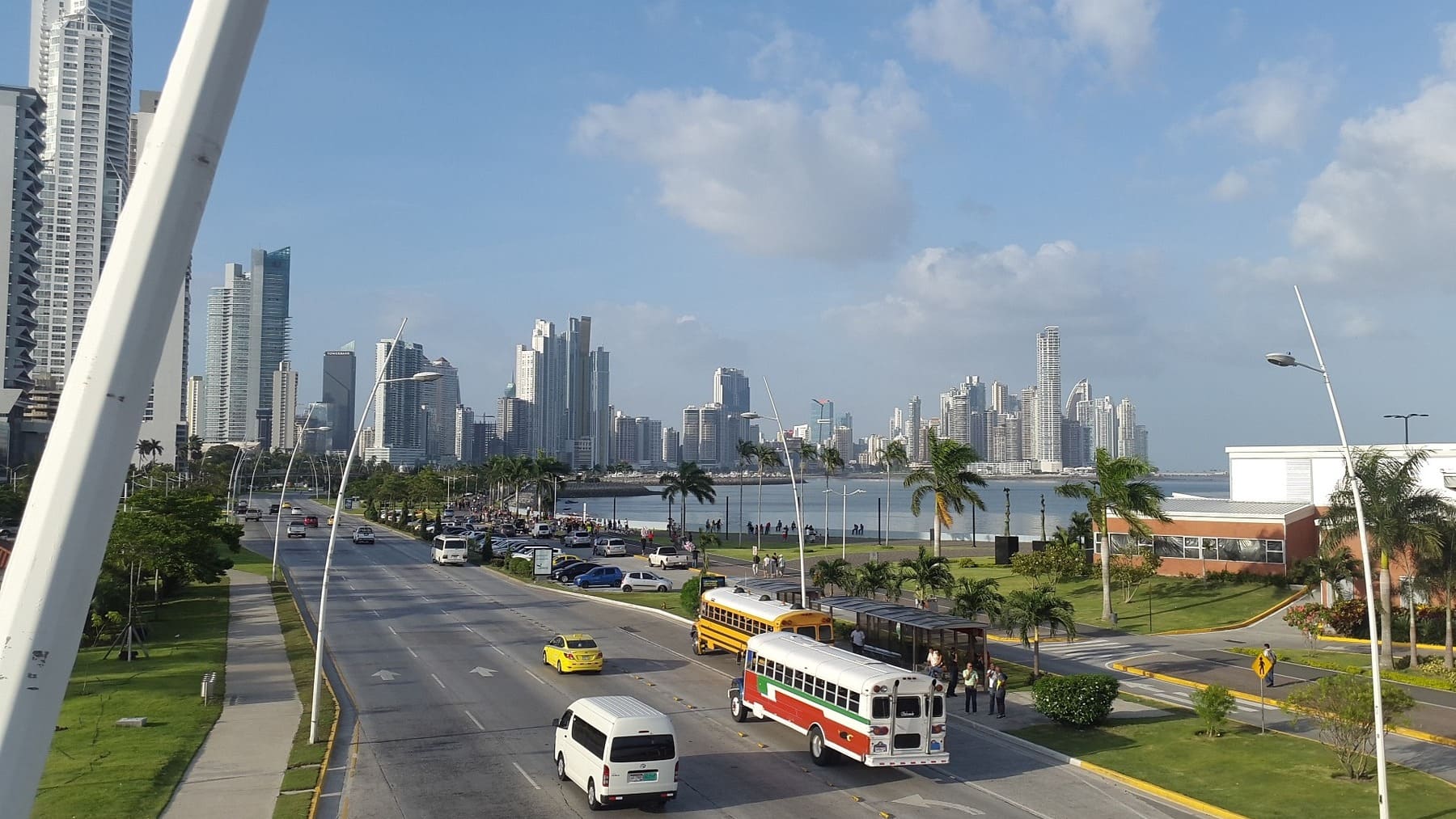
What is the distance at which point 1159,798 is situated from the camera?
20766 mm

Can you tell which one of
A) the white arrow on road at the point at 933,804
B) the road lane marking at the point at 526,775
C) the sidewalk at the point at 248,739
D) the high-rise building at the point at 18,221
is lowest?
the white arrow on road at the point at 933,804

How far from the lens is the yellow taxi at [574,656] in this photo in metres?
32.6

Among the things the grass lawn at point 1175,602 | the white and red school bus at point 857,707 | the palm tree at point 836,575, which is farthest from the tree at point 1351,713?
the palm tree at point 836,575

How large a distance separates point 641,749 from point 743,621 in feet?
50.4

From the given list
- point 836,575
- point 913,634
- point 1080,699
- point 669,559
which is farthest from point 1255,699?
point 669,559

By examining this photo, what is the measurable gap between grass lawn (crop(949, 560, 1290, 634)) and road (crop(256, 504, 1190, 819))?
20.6 m

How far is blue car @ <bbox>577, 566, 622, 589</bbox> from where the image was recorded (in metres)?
59.0

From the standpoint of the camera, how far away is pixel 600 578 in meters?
59.3

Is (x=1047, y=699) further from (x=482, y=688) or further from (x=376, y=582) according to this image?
(x=376, y=582)

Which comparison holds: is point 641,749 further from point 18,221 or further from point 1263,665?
point 18,221

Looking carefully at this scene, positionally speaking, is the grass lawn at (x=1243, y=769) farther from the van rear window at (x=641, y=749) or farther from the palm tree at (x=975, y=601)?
the van rear window at (x=641, y=749)

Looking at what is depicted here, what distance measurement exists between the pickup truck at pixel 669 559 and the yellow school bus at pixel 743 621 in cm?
3012

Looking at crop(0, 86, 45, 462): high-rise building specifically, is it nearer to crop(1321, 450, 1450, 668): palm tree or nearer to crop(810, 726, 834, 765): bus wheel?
crop(810, 726, 834, 765): bus wheel

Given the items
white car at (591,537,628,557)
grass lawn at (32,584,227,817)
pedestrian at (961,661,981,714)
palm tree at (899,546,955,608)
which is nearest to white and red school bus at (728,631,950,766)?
pedestrian at (961,661,981,714)
